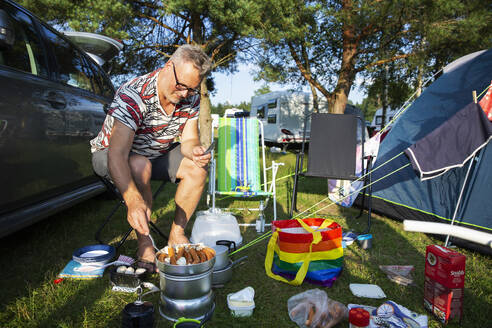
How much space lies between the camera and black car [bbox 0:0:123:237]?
1652mm

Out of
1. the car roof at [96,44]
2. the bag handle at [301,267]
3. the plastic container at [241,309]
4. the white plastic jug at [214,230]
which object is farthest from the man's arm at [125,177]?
the car roof at [96,44]

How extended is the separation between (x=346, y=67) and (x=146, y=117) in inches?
266

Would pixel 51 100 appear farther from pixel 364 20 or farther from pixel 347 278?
pixel 364 20

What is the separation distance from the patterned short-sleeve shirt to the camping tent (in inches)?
84.5

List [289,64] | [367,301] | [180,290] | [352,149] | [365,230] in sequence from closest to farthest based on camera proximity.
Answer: [180,290] < [367,301] < [365,230] < [352,149] < [289,64]

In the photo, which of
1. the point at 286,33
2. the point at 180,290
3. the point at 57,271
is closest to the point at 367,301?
the point at 180,290

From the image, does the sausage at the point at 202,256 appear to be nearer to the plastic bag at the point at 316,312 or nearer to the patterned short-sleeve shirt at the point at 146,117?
the plastic bag at the point at 316,312

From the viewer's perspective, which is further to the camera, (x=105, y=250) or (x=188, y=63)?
(x=105, y=250)

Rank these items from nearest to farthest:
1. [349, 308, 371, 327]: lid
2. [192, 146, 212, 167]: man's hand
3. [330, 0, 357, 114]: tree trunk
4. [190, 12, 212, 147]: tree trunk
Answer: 1. [349, 308, 371, 327]: lid
2. [192, 146, 212, 167]: man's hand
3. [190, 12, 212, 147]: tree trunk
4. [330, 0, 357, 114]: tree trunk

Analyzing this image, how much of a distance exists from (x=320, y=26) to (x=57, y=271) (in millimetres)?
7416

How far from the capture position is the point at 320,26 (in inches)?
301

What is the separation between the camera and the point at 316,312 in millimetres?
1550

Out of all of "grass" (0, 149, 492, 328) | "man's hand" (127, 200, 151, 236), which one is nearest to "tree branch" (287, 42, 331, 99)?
"grass" (0, 149, 492, 328)

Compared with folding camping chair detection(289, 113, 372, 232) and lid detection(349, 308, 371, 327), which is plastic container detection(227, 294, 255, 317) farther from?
folding camping chair detection(289, 113, 372, 232)
